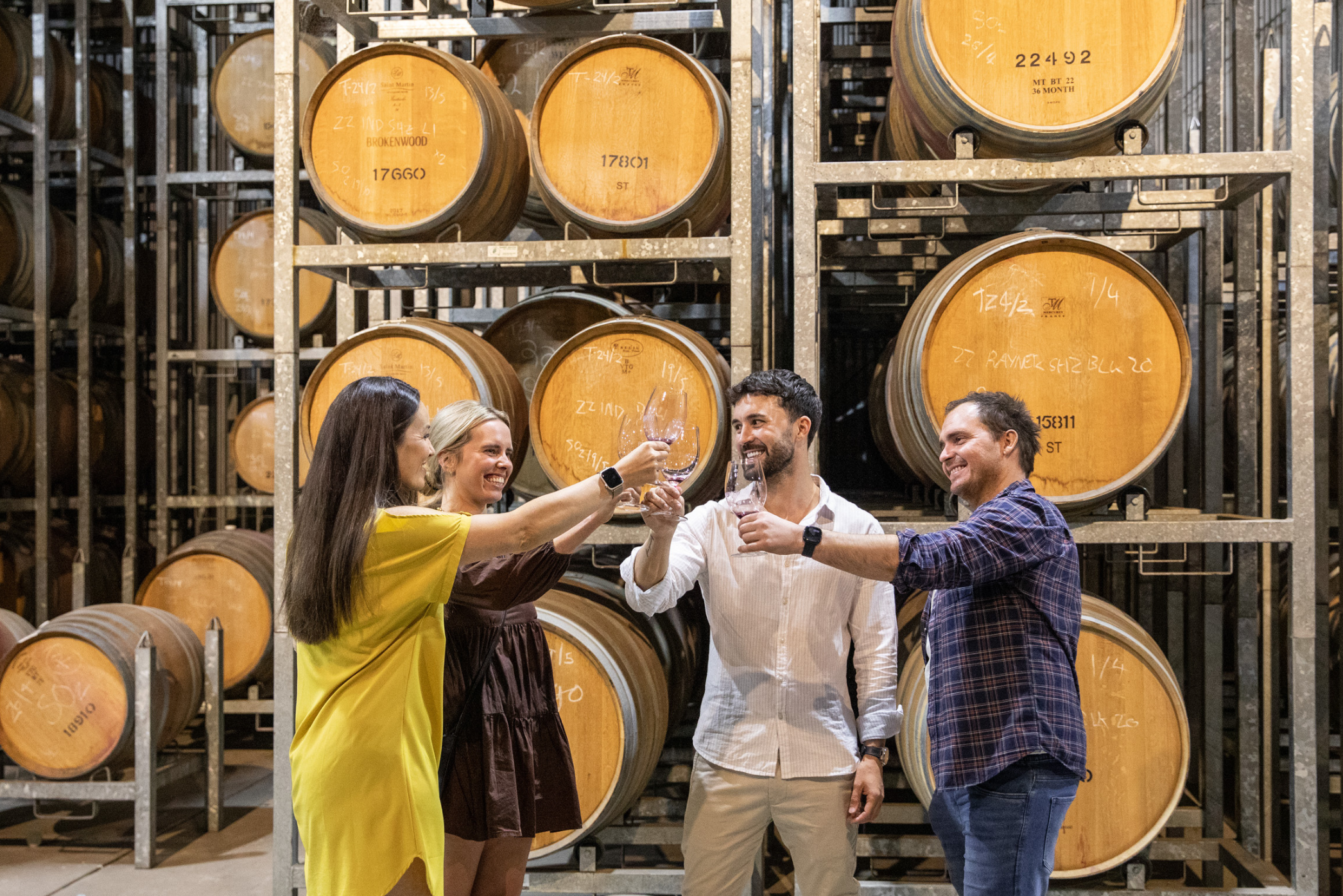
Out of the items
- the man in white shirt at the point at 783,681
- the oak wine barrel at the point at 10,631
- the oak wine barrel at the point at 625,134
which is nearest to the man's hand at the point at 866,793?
the man in white shirt at the point at 783,681

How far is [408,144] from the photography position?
318 cm

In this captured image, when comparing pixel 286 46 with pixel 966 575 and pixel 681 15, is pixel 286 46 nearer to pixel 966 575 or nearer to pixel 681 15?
pixel 681 15

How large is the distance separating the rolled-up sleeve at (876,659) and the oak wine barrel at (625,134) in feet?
4.35

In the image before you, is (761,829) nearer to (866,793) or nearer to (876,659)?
(866,793)

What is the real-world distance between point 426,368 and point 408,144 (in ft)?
2.38

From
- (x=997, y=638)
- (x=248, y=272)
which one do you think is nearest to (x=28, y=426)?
(x=248, y=272)

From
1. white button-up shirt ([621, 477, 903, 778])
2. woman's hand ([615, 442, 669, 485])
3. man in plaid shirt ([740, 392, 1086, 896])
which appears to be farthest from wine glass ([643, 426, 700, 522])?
white button-up shirt ([621, 477, 903, 778])

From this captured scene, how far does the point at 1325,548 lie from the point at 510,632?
121 inches

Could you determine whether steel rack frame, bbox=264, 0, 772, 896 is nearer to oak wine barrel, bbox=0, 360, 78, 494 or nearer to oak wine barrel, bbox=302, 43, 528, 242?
oak wine barrel, bbox=302, 43, 528, 242

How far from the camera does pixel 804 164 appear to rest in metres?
3.11

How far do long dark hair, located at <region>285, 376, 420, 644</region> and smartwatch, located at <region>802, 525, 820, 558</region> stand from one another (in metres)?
0.79

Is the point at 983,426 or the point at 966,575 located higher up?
the point at 983,426

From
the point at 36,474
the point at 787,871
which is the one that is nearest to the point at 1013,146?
the point at 787,871

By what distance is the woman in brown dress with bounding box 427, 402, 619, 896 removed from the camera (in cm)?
219
